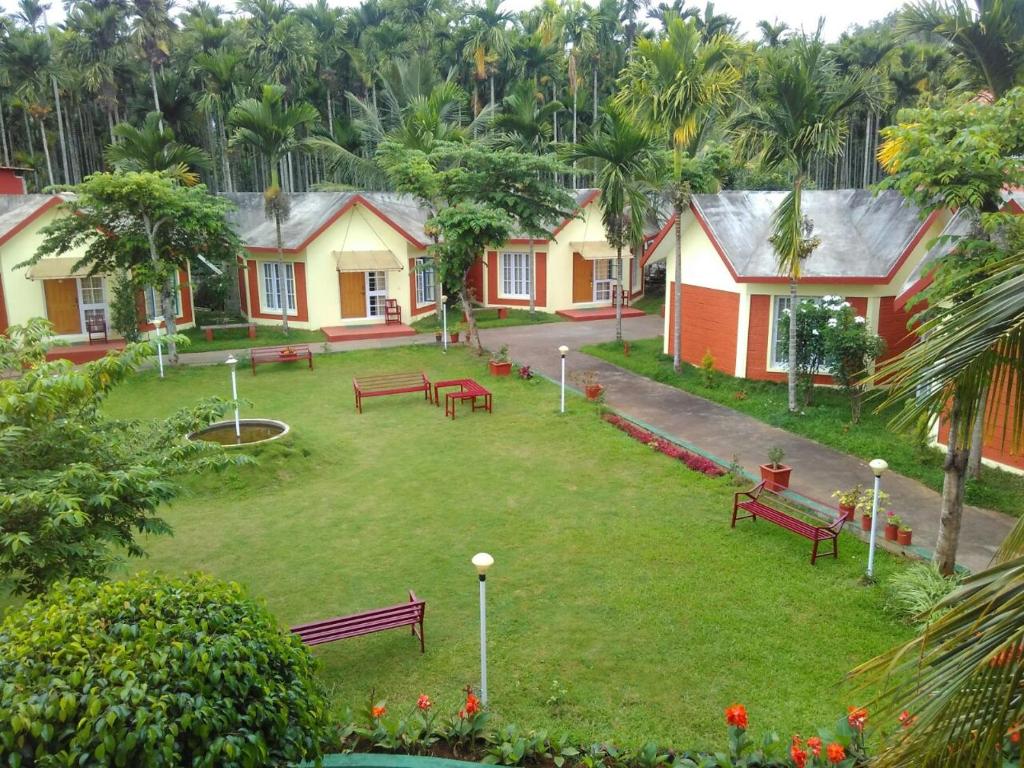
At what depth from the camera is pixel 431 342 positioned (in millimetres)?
27094

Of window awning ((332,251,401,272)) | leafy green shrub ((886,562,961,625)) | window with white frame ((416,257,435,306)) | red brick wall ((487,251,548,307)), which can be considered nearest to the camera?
leafy green shrub ((886,562,961,625))

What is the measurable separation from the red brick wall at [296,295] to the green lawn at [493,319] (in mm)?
4017

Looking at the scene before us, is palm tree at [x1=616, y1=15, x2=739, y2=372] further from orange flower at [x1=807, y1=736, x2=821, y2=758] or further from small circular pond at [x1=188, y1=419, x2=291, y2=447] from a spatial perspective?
orange flower at [x1=807, y1=736, x2=821, y2=758]

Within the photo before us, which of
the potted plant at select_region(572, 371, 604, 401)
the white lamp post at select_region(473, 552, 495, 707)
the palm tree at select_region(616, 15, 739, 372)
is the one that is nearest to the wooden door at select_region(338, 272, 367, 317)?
the potted plant at select_region(572, 371, 604, 401)

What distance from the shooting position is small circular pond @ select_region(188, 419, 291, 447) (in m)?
16.5

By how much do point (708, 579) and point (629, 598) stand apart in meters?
1.23

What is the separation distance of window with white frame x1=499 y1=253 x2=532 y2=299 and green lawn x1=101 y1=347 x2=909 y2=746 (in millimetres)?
15335

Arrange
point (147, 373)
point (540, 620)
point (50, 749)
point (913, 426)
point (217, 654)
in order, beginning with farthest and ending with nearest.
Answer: point (147, 373)
point (540, 620)
point (217, 654)
point (50, 749)
point (913, 426)

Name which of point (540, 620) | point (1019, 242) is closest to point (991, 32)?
point (1019, 242)

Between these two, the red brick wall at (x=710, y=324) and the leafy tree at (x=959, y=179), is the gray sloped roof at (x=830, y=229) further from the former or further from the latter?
the leafy tree at (x=959, y=179)

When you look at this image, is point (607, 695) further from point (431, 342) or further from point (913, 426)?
point (431, 342)

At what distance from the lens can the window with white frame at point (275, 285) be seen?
1137 inches

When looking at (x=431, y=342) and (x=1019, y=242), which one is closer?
(x=1019, y=242)

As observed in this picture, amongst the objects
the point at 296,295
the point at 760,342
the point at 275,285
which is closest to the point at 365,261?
the point at 296,295
